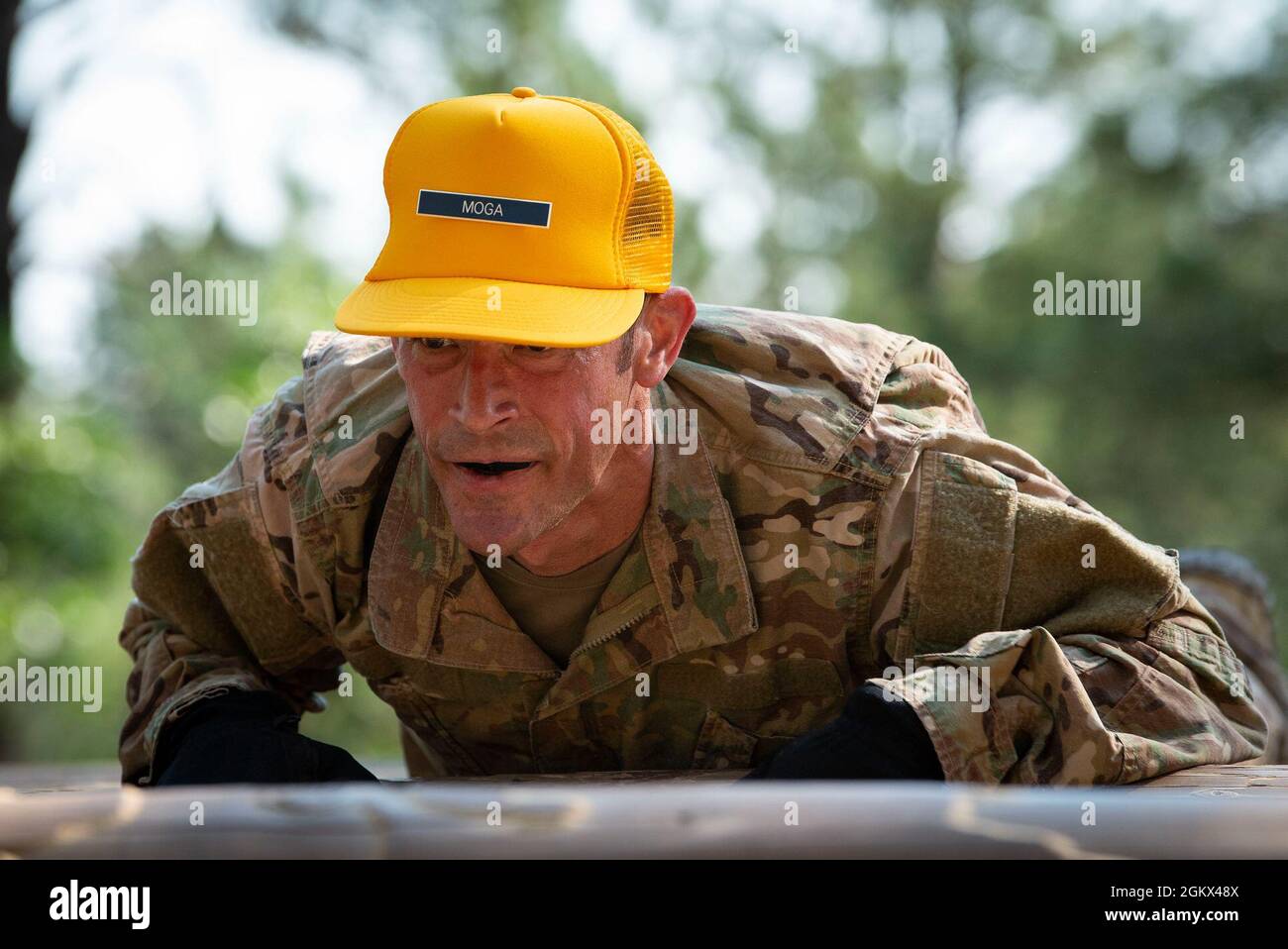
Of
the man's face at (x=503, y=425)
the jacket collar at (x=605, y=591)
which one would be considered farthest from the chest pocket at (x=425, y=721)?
the man's face at (x=503, y=425)

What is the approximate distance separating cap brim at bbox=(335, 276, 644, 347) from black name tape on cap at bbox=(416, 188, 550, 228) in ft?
0.27

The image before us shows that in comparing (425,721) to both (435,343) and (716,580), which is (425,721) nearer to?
(716,580)

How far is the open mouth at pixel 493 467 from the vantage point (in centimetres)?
204

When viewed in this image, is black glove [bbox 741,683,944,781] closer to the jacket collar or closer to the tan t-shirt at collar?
the jacket collar

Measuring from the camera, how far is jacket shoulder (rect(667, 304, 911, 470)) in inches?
89.7

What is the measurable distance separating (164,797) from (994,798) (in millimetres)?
686

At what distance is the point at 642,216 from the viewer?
2.13 metres

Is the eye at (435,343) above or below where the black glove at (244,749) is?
above

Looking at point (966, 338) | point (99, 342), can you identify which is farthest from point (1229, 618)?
point (99, 342)

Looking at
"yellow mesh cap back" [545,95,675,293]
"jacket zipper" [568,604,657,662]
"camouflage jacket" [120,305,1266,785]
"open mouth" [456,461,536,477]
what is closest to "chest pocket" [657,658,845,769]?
"camouflage jacket" [120,305,1266,785]

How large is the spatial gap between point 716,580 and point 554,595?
255 mm

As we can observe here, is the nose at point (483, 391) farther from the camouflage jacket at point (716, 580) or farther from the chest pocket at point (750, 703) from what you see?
the chest pocket at point (750, 703)

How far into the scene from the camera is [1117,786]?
1.92 meters
